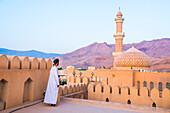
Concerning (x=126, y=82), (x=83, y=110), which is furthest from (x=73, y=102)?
(x=126, y=82)

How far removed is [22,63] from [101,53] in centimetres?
7109

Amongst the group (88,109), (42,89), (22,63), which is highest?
(22,63)

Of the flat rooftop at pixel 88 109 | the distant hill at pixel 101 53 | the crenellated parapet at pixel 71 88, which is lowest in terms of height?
the flat rooftop at pixel 88 109

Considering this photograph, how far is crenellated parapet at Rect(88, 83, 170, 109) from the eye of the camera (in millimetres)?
5299

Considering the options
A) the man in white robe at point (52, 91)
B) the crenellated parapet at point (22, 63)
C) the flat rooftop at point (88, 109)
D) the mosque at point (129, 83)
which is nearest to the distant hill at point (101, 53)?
the mosque at point (129, 83)

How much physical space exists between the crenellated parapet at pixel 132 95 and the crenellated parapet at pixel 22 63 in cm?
246

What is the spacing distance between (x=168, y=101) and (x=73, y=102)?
311cm

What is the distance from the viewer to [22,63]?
406cm

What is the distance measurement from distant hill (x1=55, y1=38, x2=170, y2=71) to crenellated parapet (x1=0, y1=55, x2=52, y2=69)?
52.6 m

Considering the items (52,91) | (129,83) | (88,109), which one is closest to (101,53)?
(129,83)

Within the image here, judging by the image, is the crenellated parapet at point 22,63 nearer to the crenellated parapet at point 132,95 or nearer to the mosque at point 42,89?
the mosque at point 42,89

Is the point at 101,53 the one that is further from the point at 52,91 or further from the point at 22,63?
the point at 22,63

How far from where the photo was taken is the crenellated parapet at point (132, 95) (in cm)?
530

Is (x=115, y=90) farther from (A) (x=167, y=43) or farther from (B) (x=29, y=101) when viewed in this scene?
(A) (x=167, y=43)
